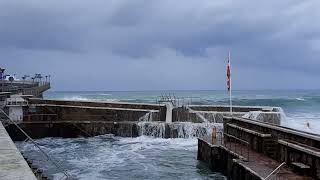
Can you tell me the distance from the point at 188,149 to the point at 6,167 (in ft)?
67.0

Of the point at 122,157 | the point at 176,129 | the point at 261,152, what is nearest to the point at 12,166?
the point at 261,152

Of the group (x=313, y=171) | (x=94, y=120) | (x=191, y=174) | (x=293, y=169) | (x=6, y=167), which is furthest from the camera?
(x=94, y=120)

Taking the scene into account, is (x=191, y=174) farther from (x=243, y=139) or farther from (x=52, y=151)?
(x=52, y=151)

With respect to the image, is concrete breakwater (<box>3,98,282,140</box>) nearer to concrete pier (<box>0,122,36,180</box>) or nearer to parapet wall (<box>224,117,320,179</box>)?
parapet wall (<box>224,117,320,179</box>)

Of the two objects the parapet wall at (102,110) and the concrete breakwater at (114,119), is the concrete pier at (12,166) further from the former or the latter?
the parapet wall at (102,110)

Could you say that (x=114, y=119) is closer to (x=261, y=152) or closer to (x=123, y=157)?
(x=123, y=157)

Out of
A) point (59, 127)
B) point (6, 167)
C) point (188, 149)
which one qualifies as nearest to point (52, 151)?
point (59, 127)

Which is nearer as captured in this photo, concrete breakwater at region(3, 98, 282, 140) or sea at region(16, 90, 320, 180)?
sea at region(16, 90, 320, 180)

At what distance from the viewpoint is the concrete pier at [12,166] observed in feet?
27.5

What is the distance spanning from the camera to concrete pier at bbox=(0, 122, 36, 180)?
8383 millimetres

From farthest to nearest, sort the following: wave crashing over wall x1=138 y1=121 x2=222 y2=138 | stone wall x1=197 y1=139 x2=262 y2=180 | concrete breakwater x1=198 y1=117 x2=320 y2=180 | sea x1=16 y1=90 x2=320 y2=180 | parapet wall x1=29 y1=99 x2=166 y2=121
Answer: parapet wall x1=29 y1=99 x2=166 y2=121 → wave crashing over wall x1=138 y1=121 x2=222 y2=138 → sea x1=16 y1=90 x2=320 y2=180 → stone wall x1=197 y1=139 x2=262 y2=180 → concrete breakwater x1=198 y1=117 x2=320 y2=180

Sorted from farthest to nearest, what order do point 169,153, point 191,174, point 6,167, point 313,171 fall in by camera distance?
point 169,153 < point 191,174 < point 313,171 < point 6,167

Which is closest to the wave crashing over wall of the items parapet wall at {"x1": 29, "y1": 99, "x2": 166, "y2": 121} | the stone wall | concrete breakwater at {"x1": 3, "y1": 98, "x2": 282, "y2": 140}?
concrete breakwater at {"x1": 3, "y1": 98, "x2": 282, "y2": 140}

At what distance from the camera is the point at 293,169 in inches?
627
